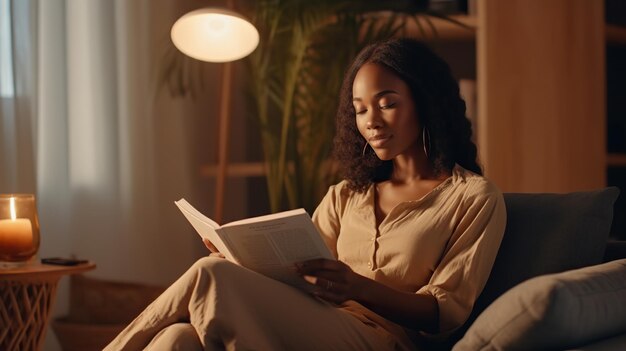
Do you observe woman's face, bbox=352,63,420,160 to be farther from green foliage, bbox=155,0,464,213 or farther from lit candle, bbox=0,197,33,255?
green foliage, bbox=155,0,464,213

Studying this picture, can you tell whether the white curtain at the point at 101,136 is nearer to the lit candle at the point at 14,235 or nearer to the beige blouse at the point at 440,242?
the lit candle at the point at 14,235

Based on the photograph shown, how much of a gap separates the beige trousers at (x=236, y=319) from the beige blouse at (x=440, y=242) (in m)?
0.20

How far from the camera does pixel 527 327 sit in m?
1.23

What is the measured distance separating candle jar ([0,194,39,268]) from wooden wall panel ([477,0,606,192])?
1537 millimetres

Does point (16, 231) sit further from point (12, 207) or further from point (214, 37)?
point (214, 37)

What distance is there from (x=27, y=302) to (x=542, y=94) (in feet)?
6.01

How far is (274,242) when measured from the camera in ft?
5.02

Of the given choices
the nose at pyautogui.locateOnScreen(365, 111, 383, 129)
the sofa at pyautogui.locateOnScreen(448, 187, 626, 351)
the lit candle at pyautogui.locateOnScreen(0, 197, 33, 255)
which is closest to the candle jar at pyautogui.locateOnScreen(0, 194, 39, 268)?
the lit candle at pyautogui.locateOnScreen(0, 197, 33, 255)

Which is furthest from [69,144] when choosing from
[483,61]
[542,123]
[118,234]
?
[542,123]

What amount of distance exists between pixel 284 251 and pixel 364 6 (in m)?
1.55

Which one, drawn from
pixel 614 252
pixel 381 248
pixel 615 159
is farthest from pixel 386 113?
pixel 615 159

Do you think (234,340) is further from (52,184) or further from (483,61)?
(483,61)

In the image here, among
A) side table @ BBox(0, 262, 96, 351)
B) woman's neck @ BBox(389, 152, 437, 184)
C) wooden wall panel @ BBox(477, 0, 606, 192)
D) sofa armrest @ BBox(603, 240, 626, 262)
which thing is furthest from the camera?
wooden wall panel @ BBox(477, 0, 606, 192)

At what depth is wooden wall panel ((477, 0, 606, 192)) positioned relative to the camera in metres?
3.02
